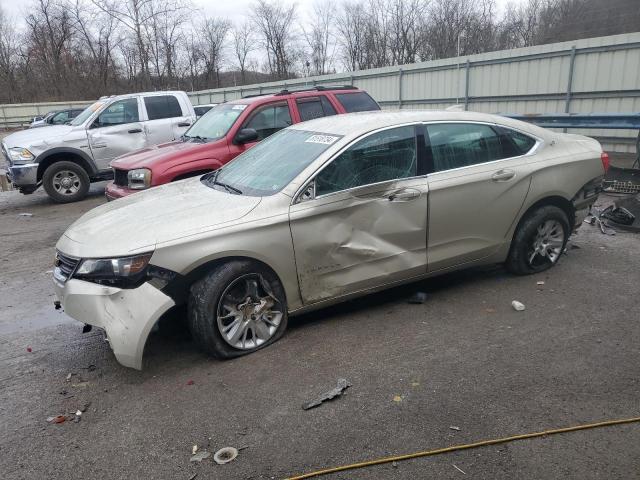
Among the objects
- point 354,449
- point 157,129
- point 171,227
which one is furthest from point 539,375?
point 157,129

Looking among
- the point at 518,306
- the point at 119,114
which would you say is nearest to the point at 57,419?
the point at 518,306

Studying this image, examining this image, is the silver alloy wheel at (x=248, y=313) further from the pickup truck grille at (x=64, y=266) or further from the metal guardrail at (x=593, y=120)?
the metal guardrail at (x=593, y=120)

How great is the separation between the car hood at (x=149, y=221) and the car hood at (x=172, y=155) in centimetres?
268

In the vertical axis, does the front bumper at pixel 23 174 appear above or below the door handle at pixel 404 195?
below

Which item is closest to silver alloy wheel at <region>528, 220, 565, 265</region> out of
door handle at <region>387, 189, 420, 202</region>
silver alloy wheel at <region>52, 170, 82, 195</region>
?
door handle at <region>387, 189, 420, 202</region>

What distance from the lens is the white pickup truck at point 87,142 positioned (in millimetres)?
10023

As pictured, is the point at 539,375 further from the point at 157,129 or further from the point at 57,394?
the point at 157,129

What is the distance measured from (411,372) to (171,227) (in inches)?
77.0

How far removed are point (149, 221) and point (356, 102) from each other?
Answer: 17.2 feet

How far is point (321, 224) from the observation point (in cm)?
392

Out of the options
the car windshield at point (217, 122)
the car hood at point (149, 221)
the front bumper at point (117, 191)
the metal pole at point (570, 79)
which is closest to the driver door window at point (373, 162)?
the car hood at point (149, 221)

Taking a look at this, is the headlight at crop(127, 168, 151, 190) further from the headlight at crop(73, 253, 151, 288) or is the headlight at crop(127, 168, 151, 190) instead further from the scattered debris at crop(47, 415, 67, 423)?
the scattered debris at crop(47, 415, 67, 423)

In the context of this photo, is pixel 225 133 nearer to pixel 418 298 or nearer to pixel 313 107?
pixel 313 107

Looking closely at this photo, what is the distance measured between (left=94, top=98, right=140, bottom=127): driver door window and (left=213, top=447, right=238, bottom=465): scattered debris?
9.21 metres
